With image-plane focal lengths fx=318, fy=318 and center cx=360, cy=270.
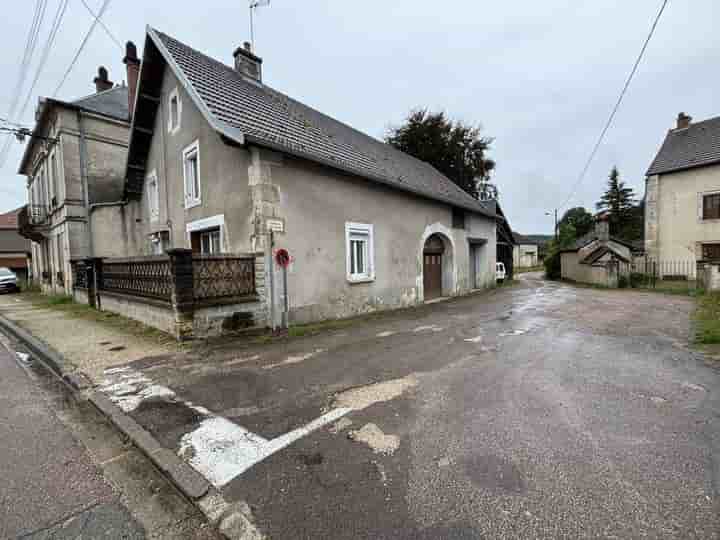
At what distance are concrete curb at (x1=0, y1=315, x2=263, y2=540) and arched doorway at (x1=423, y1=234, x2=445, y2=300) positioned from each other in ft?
34.6

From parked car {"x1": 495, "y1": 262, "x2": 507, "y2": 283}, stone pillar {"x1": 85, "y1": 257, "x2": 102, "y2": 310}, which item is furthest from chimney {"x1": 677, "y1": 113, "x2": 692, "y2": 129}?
stone pillar {"x1": 85, "y1": 257, "x2": 102, "y2": 310}

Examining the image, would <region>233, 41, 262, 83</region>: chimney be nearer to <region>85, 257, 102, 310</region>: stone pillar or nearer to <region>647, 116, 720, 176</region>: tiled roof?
<region>85, 257, 102, 310</region>: stone pillar

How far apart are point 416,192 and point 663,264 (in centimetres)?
1966

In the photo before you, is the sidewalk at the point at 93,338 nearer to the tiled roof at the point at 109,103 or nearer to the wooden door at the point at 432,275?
the wooden door at the point at 432,275

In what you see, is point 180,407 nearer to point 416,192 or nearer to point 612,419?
point 612,419

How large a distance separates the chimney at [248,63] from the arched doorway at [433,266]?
344 inches

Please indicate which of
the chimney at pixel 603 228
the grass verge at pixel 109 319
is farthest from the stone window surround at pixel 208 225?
the chimney at pixel 603 228

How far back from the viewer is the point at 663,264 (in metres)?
20.1

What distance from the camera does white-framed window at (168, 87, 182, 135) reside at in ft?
30.7

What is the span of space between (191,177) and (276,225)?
4133mm

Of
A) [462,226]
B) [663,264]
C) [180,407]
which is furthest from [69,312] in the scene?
[663,264]

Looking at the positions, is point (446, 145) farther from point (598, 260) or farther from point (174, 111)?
point (174, 111)

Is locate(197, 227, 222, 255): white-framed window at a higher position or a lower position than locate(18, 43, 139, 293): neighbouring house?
lower

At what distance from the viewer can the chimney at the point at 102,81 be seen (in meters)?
18.3
